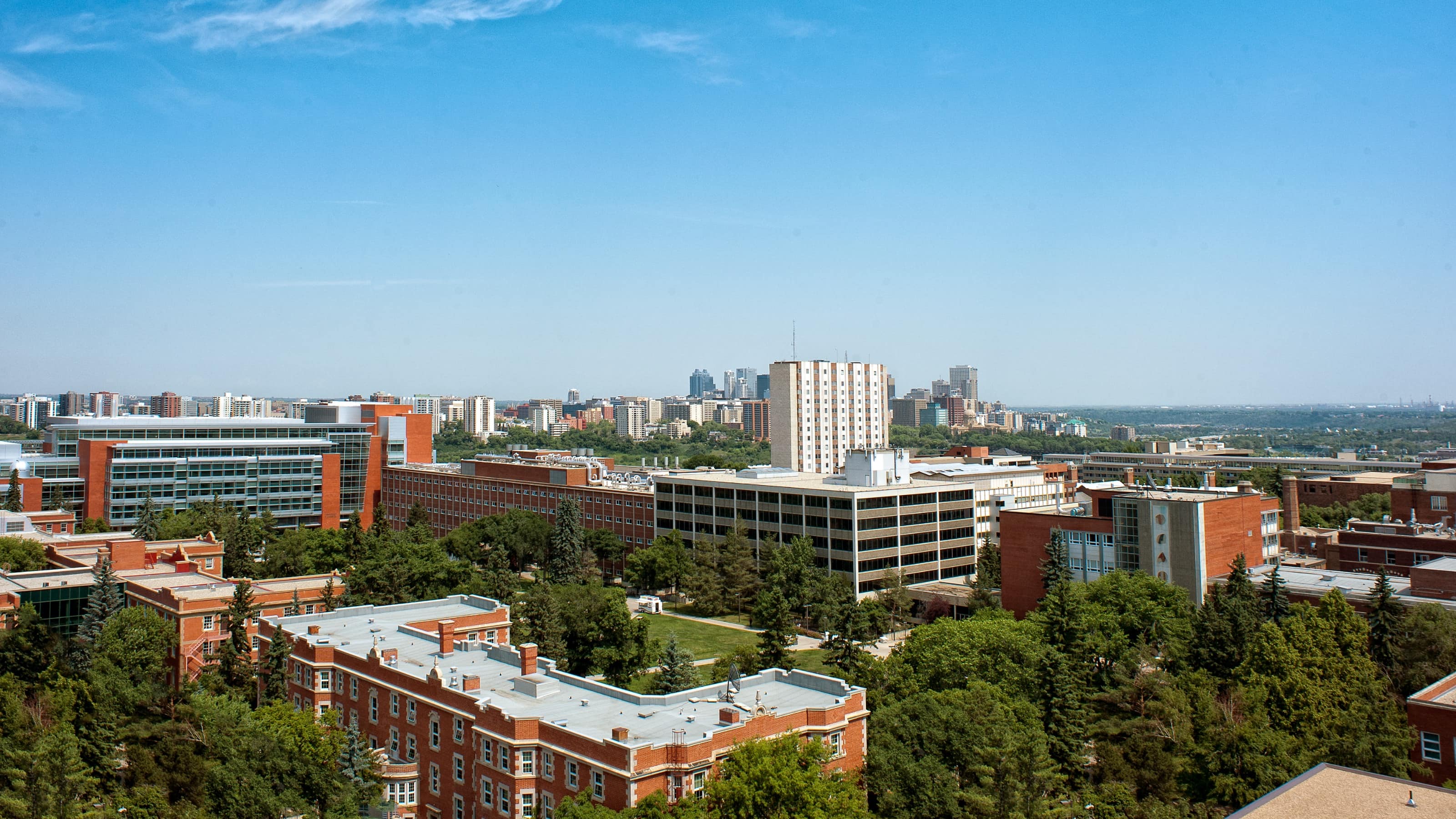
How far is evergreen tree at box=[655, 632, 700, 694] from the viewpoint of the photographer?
37.7 meters

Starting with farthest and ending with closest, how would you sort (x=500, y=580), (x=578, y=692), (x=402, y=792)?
(x=500, y=580), (x=402, y=792), (x=578, y=692)

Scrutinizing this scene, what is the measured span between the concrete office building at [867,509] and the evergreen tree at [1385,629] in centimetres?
2199

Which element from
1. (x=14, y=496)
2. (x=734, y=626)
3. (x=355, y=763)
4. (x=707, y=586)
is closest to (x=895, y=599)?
(x=734, y=626)

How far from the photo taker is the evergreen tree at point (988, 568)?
208 feet

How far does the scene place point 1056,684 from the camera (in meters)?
36.2

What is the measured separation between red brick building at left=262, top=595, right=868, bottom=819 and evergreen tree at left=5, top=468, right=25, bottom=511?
5739 centimetres

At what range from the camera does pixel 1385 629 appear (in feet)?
133

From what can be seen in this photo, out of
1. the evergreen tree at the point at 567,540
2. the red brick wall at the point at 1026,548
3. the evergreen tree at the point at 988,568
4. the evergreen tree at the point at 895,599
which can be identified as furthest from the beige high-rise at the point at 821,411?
the red brick wall at the point at 1026,548

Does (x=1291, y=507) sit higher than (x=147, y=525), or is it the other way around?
(x=1291, y=507)

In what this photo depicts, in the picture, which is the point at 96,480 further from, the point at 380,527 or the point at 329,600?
the point at 329,600

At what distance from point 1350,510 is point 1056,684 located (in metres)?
71.2

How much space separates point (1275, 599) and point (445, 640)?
115 feet

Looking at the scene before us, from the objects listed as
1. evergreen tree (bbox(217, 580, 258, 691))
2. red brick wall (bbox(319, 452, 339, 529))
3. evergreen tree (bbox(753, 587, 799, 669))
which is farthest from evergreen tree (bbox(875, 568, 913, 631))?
red brick wall (bbox(319, 452, 339, 529))

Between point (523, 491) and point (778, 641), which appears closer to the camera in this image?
point (778, 641)
